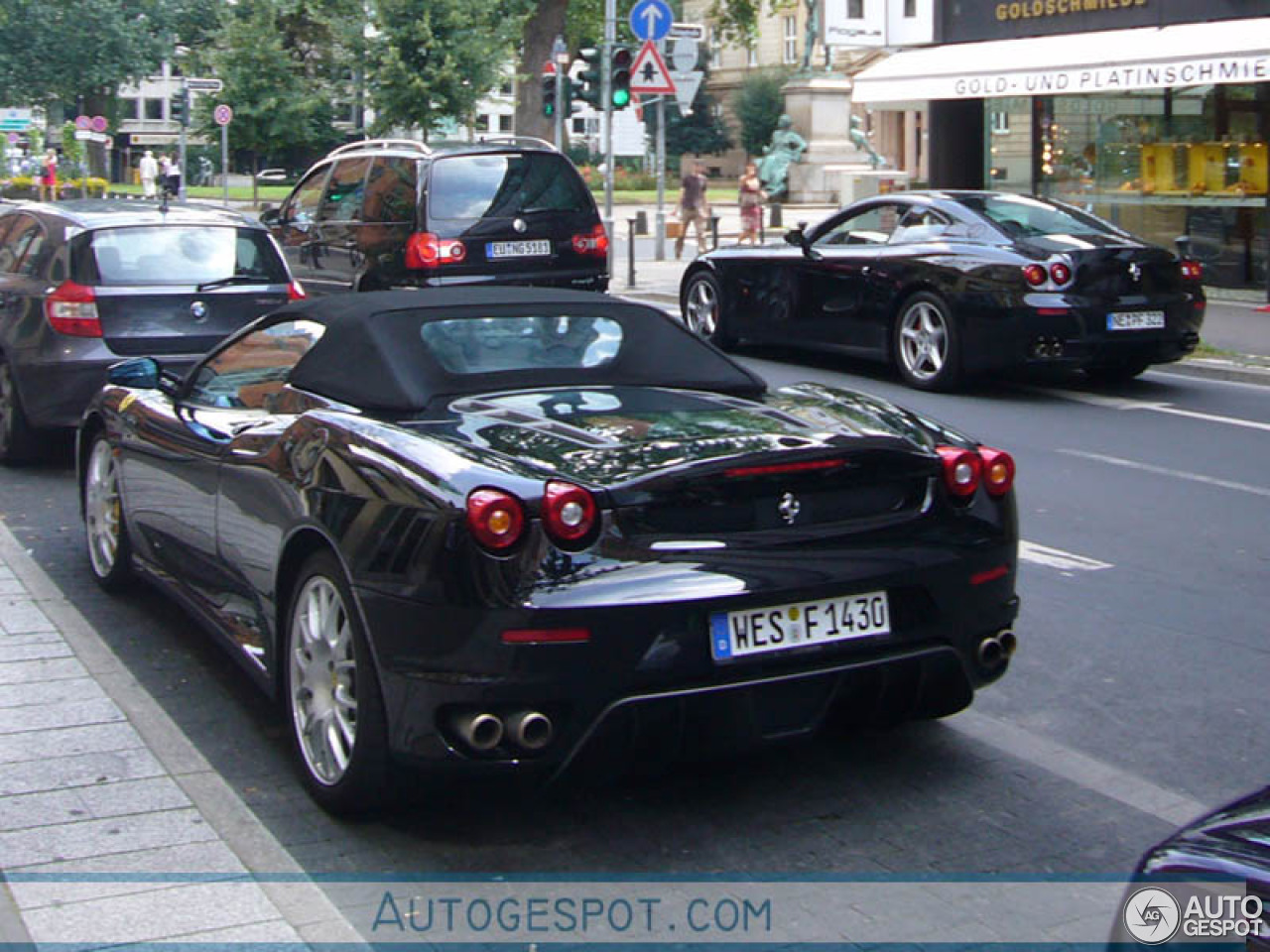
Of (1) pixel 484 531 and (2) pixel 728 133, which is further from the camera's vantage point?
(2) pixel 728 133

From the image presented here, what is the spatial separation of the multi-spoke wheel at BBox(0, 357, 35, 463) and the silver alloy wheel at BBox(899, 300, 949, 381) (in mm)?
6437

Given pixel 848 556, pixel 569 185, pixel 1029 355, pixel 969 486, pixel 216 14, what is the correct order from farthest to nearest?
pixel 216 14 < pixel 569 185 < pixel 1029 355 < pixel 969 486 < pixel 848 556

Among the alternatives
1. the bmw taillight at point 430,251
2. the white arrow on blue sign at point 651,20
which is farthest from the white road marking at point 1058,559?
the white arrow on blue sign at point 651,20

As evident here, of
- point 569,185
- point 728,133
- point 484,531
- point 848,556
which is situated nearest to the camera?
point 484,531

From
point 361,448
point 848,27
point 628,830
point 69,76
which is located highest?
point 69,76

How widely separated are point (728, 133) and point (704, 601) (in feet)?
269

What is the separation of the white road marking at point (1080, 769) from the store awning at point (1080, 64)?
1495 centimetres

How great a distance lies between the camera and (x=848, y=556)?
4.53 m

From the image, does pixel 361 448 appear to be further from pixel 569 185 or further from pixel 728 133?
pixel 728 133

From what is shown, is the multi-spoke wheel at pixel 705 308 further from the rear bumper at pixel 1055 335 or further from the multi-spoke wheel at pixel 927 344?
the rear bumper at pixel 1055 335

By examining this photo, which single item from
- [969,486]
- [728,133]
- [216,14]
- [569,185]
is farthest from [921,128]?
[969,486]

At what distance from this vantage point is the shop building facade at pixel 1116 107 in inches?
794

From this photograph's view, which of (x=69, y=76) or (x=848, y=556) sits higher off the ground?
(x=69, y=76)

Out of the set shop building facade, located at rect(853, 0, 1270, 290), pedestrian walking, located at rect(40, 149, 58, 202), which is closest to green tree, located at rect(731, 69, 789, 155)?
pedestrian walking, located at rect(40, 149, 58, 202)
